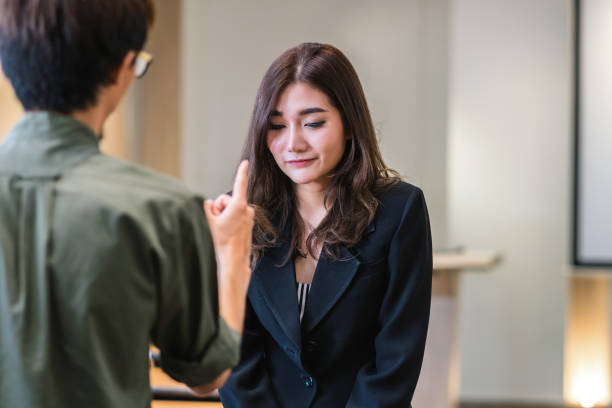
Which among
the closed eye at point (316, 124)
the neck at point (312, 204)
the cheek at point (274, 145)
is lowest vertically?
the neck at point (312, 204)

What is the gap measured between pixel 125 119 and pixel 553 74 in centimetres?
297

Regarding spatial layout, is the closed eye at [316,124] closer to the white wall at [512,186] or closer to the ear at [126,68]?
the ear at [126,68]

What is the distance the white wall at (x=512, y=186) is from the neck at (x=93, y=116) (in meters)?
4.49

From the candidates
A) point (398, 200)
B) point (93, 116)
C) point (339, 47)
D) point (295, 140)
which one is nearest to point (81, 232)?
point (93, 116)

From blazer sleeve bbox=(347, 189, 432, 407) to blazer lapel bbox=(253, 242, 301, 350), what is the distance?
0.15 meters

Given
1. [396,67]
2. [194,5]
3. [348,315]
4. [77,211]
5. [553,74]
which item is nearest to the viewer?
[77,211]

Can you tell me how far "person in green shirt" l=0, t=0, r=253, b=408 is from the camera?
811 mm

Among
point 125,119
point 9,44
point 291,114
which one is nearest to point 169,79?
point 125,119

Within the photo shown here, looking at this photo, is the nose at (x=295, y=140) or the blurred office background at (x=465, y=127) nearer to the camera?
the nose at (x=295, y=140)

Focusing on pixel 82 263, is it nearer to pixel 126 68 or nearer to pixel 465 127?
pixel 126 68

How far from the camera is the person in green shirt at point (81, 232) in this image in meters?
0.81

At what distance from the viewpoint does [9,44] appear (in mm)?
840

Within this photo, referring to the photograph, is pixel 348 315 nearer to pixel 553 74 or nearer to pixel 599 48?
pixel 599 48

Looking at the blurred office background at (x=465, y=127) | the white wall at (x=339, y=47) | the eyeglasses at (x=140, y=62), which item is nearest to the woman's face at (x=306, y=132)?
the eyeglasses at (x=140, y=62)
